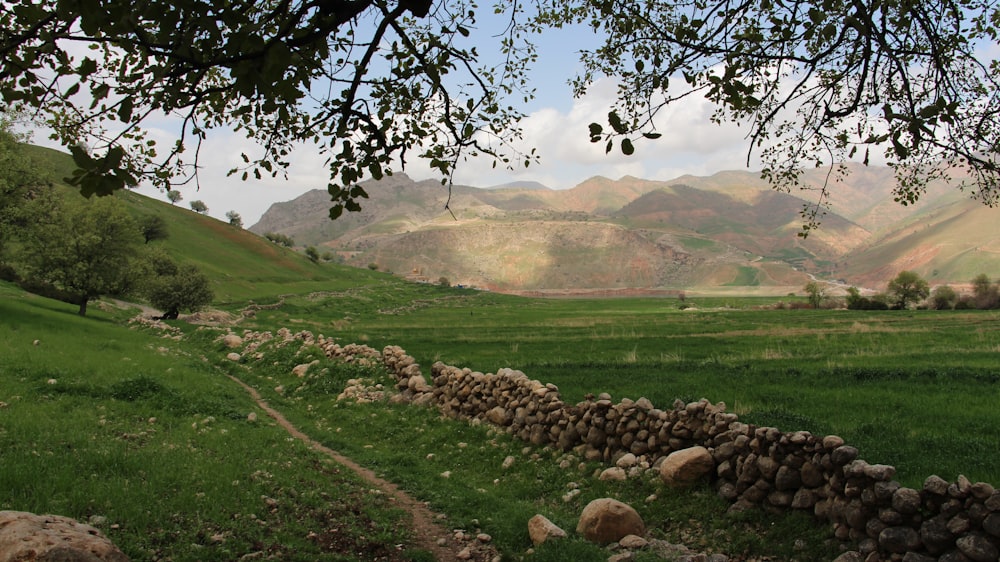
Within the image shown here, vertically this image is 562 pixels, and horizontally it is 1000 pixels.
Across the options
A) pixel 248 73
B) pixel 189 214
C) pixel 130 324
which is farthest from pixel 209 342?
pixel 189 214

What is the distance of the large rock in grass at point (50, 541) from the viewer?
4781mm

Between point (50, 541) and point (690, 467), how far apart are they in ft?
27.8

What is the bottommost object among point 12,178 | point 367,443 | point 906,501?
point 367,443

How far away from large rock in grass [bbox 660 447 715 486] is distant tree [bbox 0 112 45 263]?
30035 mm

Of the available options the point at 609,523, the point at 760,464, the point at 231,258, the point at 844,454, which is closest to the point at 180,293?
the point at 609,523

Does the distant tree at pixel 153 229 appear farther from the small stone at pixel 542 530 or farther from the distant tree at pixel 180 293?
the small stone at pixel 542 530

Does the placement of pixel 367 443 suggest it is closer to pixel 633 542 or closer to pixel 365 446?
pixel 365 446

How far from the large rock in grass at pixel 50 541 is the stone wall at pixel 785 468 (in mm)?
8111

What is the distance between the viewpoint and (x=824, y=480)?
7.88 meters

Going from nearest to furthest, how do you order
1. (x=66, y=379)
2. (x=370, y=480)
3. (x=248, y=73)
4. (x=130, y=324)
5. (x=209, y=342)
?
1. (x=248, y=73)
2. (x=370, y=480)
3. (x=66, y=379)
4. (x=209, y=342)
5. (x=130, y=324)

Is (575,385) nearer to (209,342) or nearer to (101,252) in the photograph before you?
(209,342)

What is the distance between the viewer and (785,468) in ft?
27.0

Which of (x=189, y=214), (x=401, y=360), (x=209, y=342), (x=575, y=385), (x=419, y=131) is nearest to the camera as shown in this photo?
(x=419, y=131)

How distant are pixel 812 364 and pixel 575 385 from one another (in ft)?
31.5
